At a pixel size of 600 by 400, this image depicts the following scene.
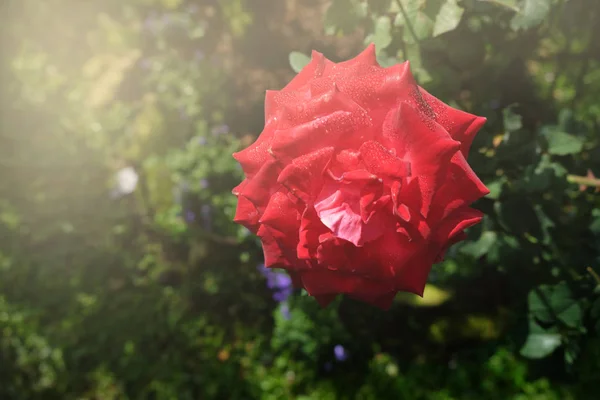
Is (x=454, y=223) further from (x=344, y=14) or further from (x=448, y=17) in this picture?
(x=344, y=14)

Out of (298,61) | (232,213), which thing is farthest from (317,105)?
(232,213)

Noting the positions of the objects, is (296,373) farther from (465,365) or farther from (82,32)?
(82,32)

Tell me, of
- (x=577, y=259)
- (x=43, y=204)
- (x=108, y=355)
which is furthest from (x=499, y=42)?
(x=43, y=204)

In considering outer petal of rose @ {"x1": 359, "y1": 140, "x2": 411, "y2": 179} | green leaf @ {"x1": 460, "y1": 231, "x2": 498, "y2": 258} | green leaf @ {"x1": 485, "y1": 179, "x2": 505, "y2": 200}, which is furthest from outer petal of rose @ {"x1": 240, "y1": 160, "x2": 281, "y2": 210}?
green leaf @ {"x1": 460, "y1": 231, "x2": 498, "y2": 258}

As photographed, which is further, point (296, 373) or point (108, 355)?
point (108, 355)

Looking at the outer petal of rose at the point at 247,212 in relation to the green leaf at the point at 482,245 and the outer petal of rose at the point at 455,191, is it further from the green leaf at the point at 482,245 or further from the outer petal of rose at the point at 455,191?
the green leaf at the point at 482,245

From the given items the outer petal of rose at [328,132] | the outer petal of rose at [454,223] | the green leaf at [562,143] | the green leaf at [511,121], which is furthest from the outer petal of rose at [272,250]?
the green leaf at [562,143]
